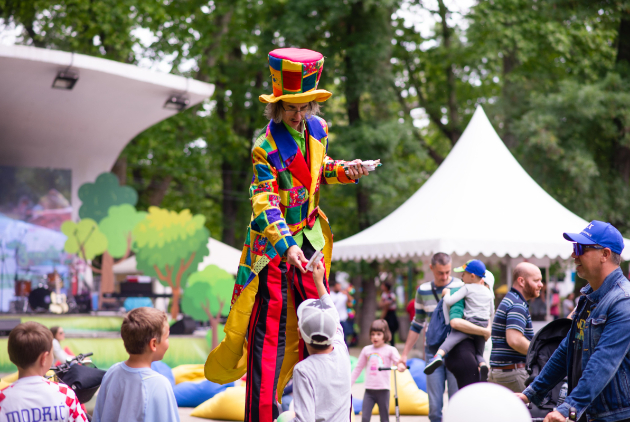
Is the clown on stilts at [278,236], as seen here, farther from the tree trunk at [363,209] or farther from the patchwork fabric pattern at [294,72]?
the tree trunk at [363,209]

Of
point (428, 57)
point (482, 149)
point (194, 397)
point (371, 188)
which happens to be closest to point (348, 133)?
point (371, 188)

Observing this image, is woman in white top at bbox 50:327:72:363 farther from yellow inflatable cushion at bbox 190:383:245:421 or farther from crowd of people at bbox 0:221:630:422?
crowd of people at bbox 0:221:630:422

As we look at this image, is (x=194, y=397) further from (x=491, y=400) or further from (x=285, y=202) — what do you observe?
(x=491, y=400)

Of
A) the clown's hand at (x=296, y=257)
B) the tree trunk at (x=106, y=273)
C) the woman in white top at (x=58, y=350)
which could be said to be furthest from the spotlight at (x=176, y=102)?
the clown's hand at (x=296, y=257)

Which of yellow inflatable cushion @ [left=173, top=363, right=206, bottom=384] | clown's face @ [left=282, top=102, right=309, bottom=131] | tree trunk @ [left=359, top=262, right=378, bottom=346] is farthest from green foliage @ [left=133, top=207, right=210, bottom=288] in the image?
clown's face @ [left=282, top=102, right=309, bottom=131]

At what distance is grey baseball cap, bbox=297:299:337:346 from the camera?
312 centimetres

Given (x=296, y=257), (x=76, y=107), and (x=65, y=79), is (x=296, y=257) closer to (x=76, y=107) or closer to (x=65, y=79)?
(x=65, y=79)

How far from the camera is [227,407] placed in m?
7.39

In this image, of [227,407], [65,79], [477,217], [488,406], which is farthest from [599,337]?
[65,79]

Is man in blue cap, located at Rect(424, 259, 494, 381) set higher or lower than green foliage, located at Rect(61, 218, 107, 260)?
lower

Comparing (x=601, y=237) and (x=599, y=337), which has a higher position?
(x=601, y=237)

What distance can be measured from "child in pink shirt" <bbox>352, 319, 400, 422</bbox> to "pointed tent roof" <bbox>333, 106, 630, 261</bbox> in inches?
134

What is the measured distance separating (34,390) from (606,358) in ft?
7.90

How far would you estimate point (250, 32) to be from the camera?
69.0 feet
